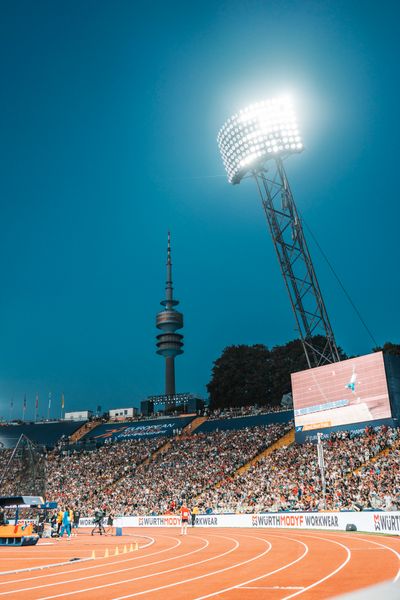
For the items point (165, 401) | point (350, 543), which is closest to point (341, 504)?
point (350, 543)

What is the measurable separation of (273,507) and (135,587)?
98.9 ft

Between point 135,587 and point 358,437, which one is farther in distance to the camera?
point 358,437

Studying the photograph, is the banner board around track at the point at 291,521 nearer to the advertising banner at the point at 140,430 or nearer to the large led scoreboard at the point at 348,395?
the large led scoreboard at the point at 348,395

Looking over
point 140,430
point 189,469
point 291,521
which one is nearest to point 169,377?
point 140,430

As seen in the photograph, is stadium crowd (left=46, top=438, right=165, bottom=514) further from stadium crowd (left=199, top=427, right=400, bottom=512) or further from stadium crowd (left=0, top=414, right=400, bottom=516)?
stadium crowd (left=199, top=427, right=400, bottom=512)

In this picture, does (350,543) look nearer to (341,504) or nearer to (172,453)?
(341,504)

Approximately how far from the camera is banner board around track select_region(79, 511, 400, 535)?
2831 centimetres

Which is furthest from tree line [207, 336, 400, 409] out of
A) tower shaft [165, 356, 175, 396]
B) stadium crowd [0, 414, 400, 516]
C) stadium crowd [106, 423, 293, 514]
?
tower shaft [165, 356, 175, 396]

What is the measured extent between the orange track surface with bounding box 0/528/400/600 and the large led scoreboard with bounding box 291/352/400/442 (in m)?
20.7

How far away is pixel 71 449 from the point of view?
2859 inches

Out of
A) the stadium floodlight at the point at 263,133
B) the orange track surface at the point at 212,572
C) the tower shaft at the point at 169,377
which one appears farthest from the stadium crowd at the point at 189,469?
the tower shaft at the point at 169,377

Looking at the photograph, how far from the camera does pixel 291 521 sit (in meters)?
35.8

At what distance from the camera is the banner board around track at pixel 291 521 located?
2831cm

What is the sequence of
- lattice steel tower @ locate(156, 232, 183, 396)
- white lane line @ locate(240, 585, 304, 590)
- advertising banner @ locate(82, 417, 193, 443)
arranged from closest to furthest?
white lane line @ locate(240, 585, 304, 590) → advertising banner @ locate(82, 417, 193, 443) → lattice steel tower @ locate(156, 232, 183, 396)
